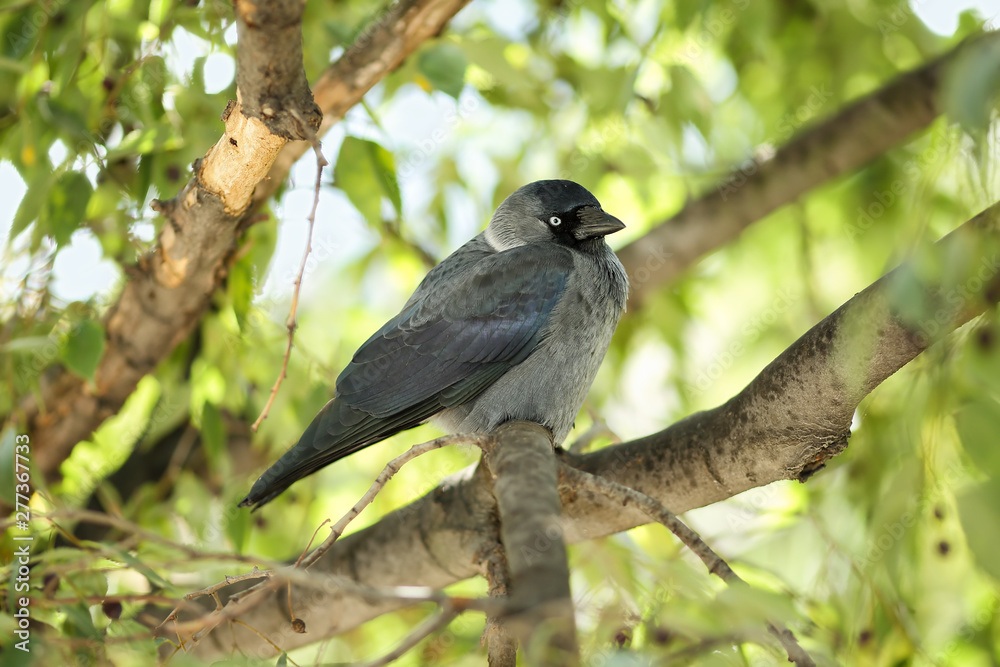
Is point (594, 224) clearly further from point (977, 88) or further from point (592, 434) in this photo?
point (977, 88)

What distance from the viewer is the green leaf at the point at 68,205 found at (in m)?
2.33

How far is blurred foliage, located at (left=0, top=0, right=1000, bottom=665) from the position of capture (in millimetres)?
1761

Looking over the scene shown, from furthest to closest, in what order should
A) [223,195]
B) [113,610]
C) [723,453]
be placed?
[113,610] → [223,195] → [723,453]

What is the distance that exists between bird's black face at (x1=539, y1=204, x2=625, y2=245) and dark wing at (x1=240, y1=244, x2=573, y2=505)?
0.81ft

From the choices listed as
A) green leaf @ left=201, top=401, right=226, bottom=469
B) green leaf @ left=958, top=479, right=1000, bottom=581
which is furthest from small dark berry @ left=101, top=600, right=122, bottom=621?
green leaf @ left=958, top=479, right=1000, bottom=581

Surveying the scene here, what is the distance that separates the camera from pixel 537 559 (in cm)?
120

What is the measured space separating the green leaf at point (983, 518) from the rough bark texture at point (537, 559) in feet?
2.41

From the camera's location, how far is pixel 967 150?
1.11m

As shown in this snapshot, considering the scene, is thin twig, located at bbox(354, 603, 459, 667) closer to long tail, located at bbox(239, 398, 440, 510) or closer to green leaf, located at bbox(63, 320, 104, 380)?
long tail, located at bbox(239, 398, 440, 510)

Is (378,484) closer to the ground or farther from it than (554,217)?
closer to the ground

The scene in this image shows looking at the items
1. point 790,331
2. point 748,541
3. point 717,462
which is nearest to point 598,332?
point 717,462

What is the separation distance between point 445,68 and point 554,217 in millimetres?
908

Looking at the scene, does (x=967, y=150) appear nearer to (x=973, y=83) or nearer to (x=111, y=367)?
(x=973, y=83)

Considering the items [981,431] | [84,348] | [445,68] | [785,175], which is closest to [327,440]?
[84,348]
